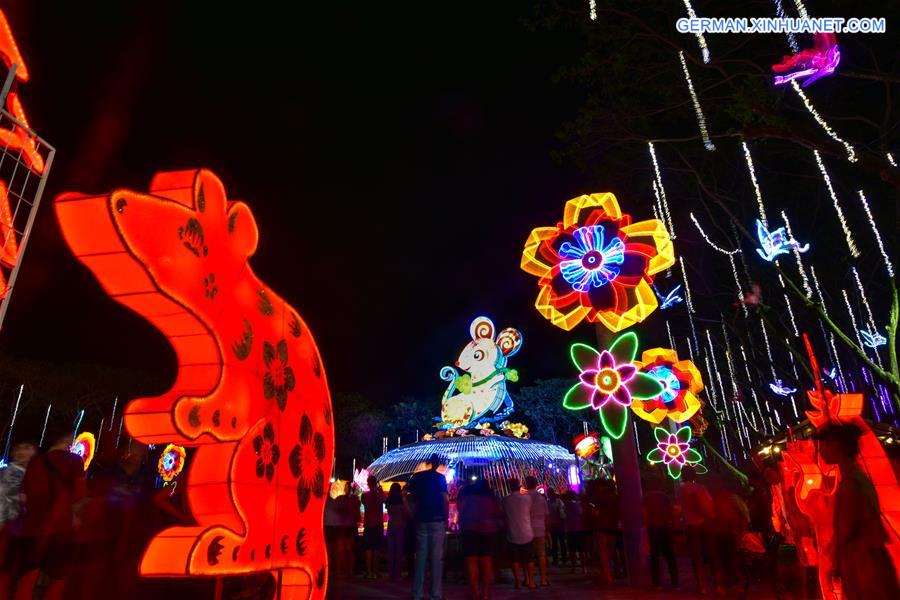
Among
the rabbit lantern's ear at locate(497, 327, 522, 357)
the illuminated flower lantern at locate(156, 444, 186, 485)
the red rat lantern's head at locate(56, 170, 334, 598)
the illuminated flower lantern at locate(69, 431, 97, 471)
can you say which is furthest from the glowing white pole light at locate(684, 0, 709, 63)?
the illuminated flower lantern at locate(156, 444, 186, 485)

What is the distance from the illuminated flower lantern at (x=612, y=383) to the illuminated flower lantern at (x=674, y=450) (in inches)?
282

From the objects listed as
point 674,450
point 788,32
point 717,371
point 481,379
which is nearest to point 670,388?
point 674,450

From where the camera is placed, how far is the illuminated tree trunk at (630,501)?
28.3 feet

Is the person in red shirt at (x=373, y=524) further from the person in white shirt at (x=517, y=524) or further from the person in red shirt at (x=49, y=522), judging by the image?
the person in red shirt at (x=49, y=522)

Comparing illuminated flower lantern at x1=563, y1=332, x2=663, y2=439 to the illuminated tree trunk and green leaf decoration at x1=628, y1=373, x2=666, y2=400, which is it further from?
the illuminated tree trunk

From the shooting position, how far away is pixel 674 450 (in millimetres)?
14961

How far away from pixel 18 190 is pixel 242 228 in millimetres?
1662

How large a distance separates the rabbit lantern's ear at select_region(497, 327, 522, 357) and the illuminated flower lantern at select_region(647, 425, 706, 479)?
569 cm

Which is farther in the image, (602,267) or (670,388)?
(670,388)

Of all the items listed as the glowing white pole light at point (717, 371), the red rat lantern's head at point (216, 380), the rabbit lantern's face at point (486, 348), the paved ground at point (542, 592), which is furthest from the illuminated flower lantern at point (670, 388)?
the glowing white pole light at point (717, 371)

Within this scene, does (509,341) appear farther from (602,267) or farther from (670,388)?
(602,267)

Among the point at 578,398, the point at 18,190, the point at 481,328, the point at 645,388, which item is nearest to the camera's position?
the point at 18,190

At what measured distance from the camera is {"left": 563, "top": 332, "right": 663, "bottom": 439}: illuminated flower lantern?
8297 mm

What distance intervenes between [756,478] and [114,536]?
29.6ft
